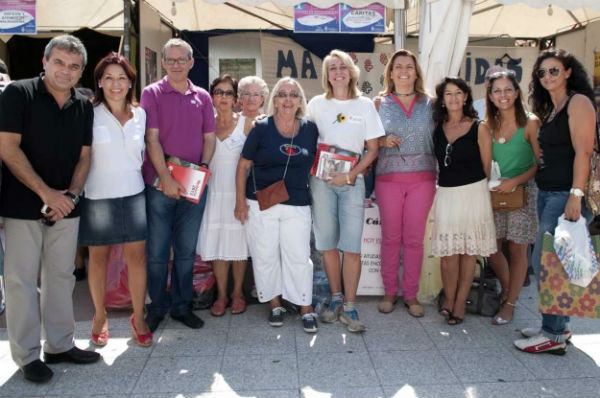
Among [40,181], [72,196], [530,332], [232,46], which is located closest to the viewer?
[40,181]

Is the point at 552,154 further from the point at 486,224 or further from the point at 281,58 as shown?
the point at 281,58

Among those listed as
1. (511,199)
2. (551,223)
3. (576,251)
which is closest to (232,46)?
(511,199)

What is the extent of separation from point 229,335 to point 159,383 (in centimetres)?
73

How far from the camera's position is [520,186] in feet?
11.2

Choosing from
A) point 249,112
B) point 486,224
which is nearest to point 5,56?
point 249,112

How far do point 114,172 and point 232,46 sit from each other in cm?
659

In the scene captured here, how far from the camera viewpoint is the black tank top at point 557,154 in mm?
2934

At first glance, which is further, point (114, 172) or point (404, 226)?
point (404, 226)

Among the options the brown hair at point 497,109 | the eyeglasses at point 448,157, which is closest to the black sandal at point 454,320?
the eyeglasses at point 448,157

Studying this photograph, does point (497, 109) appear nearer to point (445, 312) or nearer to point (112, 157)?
point (445, 312)

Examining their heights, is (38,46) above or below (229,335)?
above

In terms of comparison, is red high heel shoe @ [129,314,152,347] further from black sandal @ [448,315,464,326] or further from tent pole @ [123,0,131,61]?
tent pole @ [123,0,131,61]

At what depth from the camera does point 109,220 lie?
2.96 m

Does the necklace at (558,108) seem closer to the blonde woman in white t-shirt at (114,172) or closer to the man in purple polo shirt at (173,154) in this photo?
the man in purple polo shirt at (173,154)
